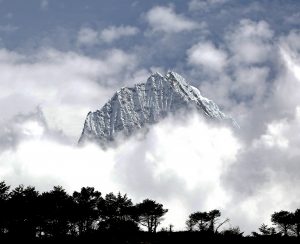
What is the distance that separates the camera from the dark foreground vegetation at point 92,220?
84625 mm

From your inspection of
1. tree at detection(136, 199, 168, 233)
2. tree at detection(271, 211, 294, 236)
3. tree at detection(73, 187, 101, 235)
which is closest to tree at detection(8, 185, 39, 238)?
tree at detection(73, 187, 101, 235)

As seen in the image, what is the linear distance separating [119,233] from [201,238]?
15.3m

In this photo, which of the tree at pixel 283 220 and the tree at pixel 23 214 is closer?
the tree at pixel 23 214

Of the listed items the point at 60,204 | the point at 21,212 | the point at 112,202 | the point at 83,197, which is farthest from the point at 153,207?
the point at 21,212

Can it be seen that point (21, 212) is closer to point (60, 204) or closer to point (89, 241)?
point (60, 204)

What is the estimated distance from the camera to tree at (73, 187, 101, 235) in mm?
123312

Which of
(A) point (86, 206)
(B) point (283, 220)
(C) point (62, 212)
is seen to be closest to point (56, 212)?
(C) point (62, 212)

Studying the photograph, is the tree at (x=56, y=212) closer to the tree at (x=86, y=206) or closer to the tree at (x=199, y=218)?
the tree at (x=86, y=206)

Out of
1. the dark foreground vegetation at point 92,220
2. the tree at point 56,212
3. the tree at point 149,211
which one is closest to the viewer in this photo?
the dark foreground vegetation at point 92,220

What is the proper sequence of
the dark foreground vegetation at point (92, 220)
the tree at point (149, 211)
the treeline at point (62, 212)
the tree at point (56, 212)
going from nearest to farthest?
the dark foreground vegetation at point (92, 220) → the treeline at point (62, 212) → the tree at point (56, 212) → the tree at point (149, 211)

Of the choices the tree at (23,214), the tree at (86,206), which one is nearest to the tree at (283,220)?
the tree at (86,206)

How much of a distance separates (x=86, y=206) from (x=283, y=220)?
59.8m

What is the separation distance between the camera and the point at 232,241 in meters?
79.1

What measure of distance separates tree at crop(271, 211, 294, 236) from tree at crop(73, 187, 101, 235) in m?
54.9
